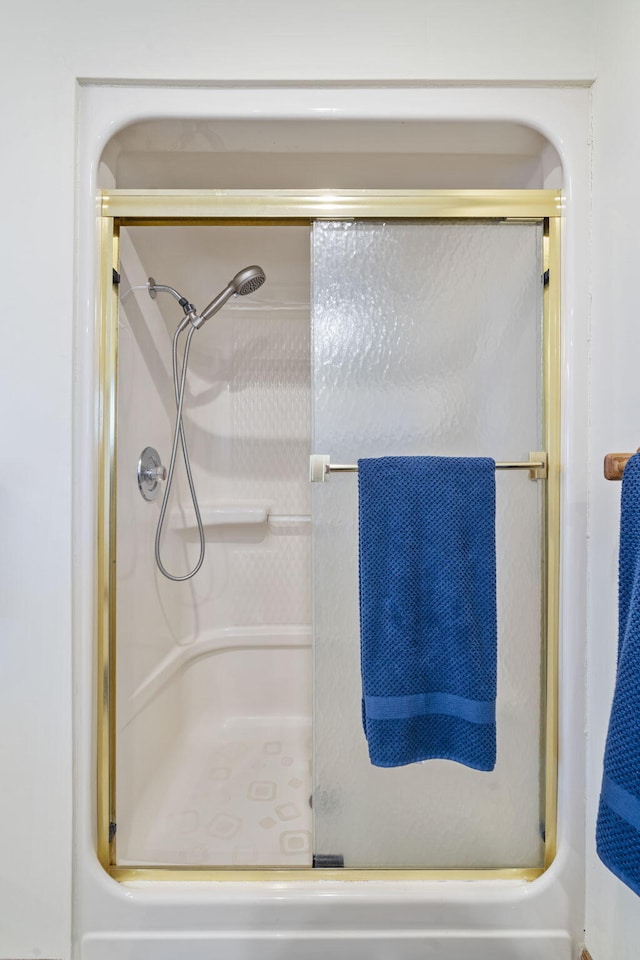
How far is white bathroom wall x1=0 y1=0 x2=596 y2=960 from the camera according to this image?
103 cm

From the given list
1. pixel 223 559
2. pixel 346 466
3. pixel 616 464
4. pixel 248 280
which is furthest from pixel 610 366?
pixel 223 559

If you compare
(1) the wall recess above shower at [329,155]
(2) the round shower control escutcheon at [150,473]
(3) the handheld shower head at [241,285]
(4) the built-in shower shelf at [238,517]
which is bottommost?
(4) the built-in shower shelf at [238,517]

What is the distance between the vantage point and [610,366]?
1016 millimetres

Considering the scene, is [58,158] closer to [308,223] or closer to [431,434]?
[308,223]

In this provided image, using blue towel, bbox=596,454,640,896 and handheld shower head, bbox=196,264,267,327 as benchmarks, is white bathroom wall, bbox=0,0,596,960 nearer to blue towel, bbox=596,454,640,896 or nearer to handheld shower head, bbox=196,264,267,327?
blue towel, bbox=596,454,640,896

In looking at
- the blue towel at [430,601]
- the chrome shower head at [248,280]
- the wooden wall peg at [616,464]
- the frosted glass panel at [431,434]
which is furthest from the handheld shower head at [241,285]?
the wooden wall peg at [616,464]

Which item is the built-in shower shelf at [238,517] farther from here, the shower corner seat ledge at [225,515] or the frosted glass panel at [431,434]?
the frosted glass panel at [431,434]

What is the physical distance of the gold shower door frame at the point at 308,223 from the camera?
3.54 feet

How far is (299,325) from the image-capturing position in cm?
195

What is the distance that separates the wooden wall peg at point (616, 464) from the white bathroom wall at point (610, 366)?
0.18 m

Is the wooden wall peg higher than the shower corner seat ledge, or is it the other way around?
the wooden wall peg

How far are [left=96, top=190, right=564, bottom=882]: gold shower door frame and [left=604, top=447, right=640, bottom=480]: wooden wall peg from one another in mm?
290

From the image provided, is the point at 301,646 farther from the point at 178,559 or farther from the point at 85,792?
the point at 85,792

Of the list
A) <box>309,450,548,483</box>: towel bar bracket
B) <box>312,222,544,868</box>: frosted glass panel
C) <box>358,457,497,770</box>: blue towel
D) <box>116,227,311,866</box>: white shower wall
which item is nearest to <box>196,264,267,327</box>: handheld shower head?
<box>116,227,311,866</box>: white shower wall
